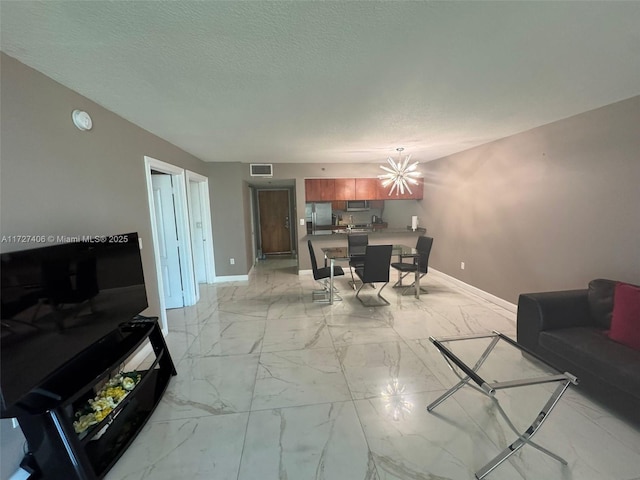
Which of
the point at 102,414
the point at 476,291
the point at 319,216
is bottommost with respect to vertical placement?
the point at 476,291

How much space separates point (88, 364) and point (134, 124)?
2237 mm

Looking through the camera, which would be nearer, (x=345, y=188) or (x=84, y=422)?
(x=84, y=422)

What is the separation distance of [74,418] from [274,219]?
21.0 ft

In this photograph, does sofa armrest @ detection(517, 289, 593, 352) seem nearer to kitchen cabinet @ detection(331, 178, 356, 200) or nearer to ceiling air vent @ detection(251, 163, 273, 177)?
kitchen cabinet @ detection(331, 178, 356, 200)

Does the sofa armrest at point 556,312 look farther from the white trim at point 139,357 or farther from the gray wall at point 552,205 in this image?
the white trim at point 139,357

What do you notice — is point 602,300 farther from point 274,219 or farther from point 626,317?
point 274,219

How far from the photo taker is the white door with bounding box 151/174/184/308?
3703 mm

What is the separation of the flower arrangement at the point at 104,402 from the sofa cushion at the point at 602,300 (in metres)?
3.76

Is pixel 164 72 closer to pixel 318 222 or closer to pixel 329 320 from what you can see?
pixel 329 320

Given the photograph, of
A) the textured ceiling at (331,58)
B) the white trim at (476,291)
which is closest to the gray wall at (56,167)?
the textured ceiling at (331,58)

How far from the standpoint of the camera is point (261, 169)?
526 centimetres

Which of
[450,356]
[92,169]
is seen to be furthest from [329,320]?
[92,169]

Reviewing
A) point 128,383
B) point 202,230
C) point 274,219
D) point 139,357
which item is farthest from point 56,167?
point 274,219

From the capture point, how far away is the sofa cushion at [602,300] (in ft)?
7.22
